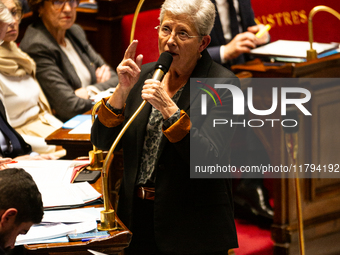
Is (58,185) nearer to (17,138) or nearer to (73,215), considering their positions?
(73,215)

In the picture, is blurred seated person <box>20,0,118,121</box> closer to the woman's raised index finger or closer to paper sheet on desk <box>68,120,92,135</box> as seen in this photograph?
paper sheet on desk <box>68,120,92,135</box>

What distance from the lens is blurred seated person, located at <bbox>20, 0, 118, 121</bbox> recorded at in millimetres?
3332

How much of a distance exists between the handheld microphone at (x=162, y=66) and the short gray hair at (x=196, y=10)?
0.17 metres

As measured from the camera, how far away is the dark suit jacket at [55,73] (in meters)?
3.32

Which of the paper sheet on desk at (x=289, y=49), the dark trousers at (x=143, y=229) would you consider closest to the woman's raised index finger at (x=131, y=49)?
the dark trousers at (x=143, y=229)

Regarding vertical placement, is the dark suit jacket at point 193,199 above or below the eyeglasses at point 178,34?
below

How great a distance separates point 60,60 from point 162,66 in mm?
2116

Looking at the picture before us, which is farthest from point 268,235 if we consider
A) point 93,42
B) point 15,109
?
point 93,42

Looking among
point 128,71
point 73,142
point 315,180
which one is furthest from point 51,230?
point 315,180

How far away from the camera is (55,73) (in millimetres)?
3338

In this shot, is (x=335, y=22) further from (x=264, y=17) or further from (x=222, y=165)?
(x=222, y=165)

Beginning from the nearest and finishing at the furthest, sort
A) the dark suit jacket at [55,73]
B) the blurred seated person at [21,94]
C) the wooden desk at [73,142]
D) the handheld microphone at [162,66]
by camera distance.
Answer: the handheld microphone at [162,66] < the wooden desk at [73,142] < the blurred seated person at [21,94] < the dark suit jacket at [55,73]

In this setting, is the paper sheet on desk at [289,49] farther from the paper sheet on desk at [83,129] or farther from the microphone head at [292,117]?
the paper sheet on desk at [83,129]

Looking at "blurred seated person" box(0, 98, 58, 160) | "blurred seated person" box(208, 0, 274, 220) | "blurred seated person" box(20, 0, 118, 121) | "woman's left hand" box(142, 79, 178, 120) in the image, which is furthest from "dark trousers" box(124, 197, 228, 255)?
"blurred seated person" box(20, 0, 118, 121)
